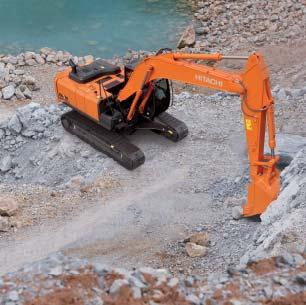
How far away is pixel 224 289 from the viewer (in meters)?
7.32

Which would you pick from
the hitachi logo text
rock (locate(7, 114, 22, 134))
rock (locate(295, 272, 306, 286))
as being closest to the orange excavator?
the hitachi logo text

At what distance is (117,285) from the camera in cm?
729

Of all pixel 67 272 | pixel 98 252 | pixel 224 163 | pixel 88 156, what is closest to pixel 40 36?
pixel 88 156

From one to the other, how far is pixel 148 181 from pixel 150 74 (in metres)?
2.32

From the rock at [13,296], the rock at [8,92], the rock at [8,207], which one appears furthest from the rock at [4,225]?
the rock at [8,92]

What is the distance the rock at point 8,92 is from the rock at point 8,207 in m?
6.75

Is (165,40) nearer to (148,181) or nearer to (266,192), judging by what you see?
(148,181)

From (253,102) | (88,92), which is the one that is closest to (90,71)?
(88,92)

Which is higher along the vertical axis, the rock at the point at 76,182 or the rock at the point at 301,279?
the rock at the point at 301,279

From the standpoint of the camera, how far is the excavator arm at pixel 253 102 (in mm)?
9789

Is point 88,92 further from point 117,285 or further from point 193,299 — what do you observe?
point 193,299

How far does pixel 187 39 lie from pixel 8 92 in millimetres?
7941

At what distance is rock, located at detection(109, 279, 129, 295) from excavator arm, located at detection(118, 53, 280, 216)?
12.6 feet

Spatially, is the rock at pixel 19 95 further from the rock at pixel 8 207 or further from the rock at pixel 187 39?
the rock at pixel 187 39
